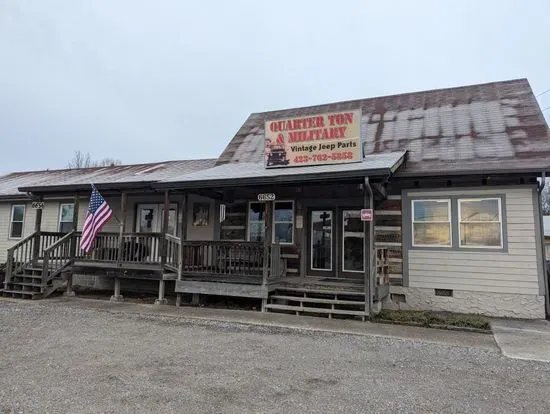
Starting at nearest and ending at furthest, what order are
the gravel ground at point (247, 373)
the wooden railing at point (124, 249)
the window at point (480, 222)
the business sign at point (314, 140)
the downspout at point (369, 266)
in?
the gravel ground at point (247, 373)
the downspout at point (369, 266)
the window at point (480, 222)
the business sign at point (314, 140)
the wooden railing at point (124, 249)

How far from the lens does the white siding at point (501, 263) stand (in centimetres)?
880

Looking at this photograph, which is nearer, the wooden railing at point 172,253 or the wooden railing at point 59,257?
the wooden railing at point 172,253

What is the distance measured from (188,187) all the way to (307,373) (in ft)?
20.0

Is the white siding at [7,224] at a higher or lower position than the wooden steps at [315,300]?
higher

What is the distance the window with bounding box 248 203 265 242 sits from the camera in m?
11.6

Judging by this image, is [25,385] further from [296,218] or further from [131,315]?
[296,218]

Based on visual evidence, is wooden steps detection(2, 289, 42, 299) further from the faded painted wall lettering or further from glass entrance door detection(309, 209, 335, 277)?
the faded painted wall lettering

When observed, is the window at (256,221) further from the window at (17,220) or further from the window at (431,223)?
the window at (17,220)

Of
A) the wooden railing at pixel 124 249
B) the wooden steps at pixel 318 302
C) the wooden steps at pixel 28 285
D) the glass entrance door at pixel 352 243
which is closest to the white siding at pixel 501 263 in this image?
the glass entrance door at pixel 352 243

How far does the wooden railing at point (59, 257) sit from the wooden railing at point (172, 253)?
2897 mm

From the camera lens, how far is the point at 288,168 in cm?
995

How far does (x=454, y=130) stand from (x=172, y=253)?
26.3 feet

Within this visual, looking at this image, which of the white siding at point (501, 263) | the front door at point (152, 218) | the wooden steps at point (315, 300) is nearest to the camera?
the wooden steps at point (315, 300)

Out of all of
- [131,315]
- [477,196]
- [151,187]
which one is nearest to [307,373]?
[131,315]
